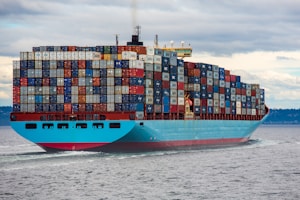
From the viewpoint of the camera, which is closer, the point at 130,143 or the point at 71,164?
the point at 71,164

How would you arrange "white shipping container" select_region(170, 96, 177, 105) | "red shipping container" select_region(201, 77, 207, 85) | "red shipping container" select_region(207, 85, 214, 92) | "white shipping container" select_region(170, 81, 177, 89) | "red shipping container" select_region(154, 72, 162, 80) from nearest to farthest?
1. "red shipping container" select_region(154, 72, 162, 80)
2. "white shipping container" select_region(170, 96, 177, 105)
3. "white shipping container" select_region(170, 81, 177, 89)
4. "red shipping container" select_region(201, 77, 207, 85)
5. "red shipping container" select_region(207, 85, 214, 92)

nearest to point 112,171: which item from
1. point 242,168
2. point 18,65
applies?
point 242,168

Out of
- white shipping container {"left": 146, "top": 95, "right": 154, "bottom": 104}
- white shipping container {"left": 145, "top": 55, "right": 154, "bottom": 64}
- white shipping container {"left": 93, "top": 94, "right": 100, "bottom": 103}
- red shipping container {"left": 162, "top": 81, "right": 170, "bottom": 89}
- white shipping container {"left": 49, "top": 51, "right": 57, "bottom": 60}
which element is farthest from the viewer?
red shipping container {"left": 162, "top": 81, "right": 170, "bottom": 89}

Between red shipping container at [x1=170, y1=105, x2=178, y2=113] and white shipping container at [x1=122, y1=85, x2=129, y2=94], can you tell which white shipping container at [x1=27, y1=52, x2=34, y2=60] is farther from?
red shipping container at [x1=170, y1=105, x2=178, y2=113]

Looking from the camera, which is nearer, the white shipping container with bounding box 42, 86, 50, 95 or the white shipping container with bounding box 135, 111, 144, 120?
the white shipping container with bounding box 135, 111, 144, 120

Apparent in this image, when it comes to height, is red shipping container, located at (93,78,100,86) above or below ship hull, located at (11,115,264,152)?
above

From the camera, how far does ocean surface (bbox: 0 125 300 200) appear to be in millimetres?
45969

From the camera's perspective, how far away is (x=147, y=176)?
55.1 meters

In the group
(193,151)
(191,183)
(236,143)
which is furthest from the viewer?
(236,143)

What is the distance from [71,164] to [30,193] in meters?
16.2

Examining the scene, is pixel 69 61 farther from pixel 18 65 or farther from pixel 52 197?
pixel 52 197

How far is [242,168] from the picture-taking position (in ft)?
206

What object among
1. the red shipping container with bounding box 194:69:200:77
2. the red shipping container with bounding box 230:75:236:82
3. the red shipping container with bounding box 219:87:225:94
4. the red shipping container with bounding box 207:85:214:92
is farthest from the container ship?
the red shipping container with bounding box 230:75:236:82

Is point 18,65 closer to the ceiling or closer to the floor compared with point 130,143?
closer to the ceiling
